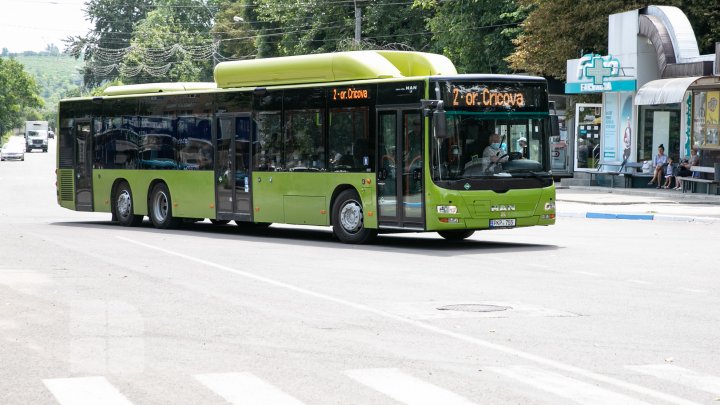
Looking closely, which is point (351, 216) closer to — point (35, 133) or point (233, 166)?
point (233, 166)

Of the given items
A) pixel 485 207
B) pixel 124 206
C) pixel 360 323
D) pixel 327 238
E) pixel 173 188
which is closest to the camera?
pixel 360 323

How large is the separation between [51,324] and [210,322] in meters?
1.39

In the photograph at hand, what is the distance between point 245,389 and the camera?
8039 millimetres

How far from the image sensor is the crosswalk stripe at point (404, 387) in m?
7.66

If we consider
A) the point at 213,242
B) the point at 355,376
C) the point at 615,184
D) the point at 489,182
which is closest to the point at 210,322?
the point at 355,376

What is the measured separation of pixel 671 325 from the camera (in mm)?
11062

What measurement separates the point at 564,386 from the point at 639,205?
25039mm

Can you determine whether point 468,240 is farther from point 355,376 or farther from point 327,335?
point 355,376

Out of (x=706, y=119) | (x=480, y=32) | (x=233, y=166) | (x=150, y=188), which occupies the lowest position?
(x=150, y=188)

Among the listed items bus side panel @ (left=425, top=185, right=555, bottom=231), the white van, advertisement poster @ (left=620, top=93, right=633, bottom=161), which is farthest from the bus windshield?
the white van

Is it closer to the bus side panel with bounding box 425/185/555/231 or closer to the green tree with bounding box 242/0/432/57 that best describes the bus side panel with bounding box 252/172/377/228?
the bus side panel with bounding box 425/185/555/231

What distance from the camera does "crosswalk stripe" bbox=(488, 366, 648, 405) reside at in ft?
25.2

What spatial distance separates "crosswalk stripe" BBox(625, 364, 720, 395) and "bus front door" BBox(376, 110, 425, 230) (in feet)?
35.4

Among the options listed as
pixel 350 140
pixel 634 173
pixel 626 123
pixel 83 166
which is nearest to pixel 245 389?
pixel 350 140
